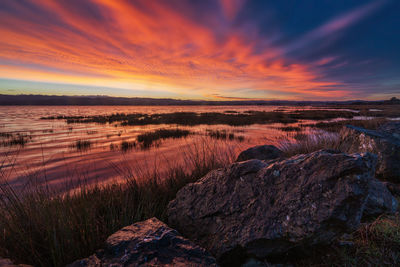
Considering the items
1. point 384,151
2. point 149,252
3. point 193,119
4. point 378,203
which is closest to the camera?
point 149,252

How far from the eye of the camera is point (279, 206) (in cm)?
229

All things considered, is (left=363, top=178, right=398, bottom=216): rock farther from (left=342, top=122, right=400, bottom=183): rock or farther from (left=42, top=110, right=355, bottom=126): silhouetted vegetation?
(left=42, top=110, right=355, bottom=126): silhouetted vegetation

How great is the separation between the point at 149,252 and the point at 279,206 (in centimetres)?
161

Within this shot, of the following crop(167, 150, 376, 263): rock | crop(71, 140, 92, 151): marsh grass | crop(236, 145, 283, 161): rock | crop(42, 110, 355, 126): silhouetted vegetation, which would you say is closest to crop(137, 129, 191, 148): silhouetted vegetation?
crop(71, 140, 92, 151): marsh grass

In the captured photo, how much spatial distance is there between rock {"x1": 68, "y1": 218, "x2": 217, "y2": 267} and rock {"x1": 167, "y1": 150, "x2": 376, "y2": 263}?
0.45 m

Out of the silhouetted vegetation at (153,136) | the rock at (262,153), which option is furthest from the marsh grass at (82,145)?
the rock at (262,153)

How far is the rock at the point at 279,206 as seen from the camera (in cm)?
197

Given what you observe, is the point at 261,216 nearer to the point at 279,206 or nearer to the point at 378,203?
the point at 279,206

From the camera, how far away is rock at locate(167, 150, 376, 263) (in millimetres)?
1967

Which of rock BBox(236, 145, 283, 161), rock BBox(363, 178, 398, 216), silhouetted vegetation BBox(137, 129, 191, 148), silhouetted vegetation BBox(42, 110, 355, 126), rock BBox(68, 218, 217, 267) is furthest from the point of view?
silhouetted vegetation BBox(42, 110, 355, 126)

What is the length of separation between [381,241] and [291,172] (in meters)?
1.53

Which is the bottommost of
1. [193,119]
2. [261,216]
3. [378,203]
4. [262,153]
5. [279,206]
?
[193,119]

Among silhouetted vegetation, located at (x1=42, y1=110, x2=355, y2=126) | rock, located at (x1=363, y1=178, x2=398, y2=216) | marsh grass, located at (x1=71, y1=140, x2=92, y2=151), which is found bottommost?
marsh grass, located at (x1=71, y1=140, x2=92, y2=151)

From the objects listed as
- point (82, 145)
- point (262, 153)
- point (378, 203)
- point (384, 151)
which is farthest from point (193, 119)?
point (378, 203)
